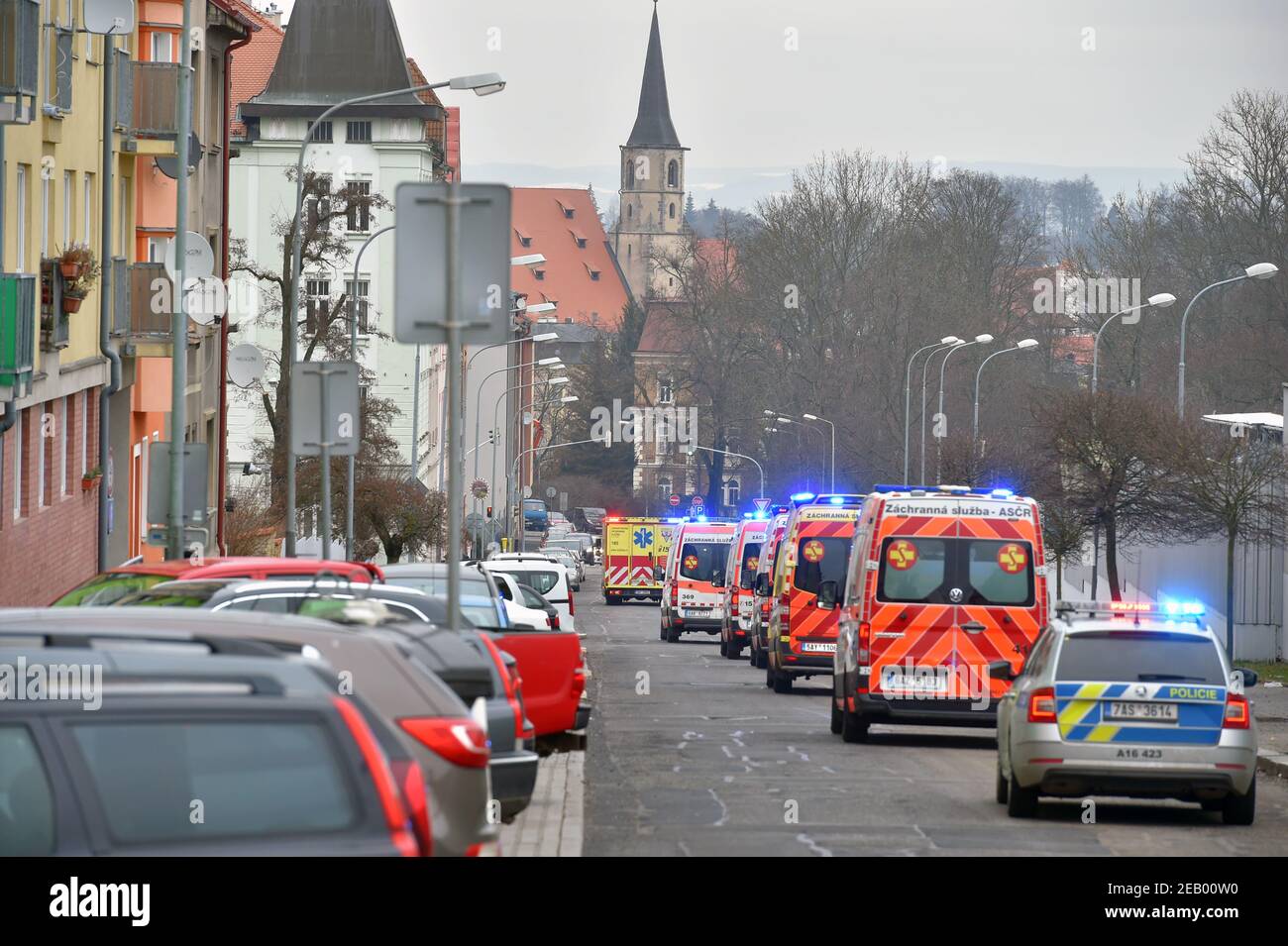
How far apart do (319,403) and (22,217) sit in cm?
792

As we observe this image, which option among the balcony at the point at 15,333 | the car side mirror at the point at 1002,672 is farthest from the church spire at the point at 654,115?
the car side mirror at the point at 1002,672

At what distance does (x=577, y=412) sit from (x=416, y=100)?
183 ft

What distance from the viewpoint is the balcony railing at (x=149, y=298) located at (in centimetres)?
3231

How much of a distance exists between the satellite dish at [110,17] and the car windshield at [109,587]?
14.3 m

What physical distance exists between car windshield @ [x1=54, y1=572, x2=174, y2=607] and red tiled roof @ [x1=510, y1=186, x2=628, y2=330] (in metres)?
149

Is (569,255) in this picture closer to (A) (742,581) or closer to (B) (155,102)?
(A) (742,581)

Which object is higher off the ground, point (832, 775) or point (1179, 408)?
point (1179, 408)

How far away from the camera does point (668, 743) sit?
64.5ft

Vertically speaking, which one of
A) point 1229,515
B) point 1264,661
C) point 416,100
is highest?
point 416,100

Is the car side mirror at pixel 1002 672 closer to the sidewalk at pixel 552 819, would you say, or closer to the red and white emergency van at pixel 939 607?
the sidewalk at pixel 552 819
